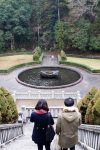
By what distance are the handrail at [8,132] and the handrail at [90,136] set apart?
2.09 meters

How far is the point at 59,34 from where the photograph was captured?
40.0m

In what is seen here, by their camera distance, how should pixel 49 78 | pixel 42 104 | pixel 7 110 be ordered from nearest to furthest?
pixel 42 104
pixel 7 110
pixel 49 78

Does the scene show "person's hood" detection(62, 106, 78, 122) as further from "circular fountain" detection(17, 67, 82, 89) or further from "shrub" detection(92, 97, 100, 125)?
"circular fountain" detection(17, 67, 82, 89)

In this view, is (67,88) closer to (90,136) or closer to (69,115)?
(90,136)

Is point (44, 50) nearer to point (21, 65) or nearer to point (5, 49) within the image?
point (5, 49)

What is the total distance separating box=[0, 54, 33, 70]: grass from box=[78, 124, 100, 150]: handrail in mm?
23276

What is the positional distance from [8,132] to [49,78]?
19110mm

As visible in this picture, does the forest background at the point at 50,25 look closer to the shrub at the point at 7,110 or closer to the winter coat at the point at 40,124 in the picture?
the shrub at the point at 7,110

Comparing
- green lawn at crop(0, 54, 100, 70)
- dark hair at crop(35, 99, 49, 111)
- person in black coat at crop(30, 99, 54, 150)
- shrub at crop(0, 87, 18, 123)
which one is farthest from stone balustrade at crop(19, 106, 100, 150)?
green lawn at crop(0, 54, 100, 70)

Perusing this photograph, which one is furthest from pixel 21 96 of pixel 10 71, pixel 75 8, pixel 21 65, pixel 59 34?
pixel 75 8

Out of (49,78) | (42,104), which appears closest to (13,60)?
(49,78)

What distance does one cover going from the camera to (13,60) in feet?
118

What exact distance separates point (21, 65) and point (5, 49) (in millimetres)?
10332

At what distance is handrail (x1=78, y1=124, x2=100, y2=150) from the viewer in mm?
7355
